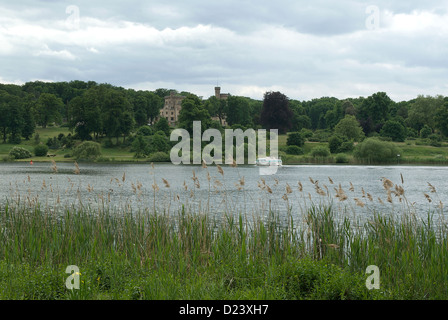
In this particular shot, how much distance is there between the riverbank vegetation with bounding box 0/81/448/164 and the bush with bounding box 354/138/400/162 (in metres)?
0.17

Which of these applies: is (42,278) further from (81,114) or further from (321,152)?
(81,114)

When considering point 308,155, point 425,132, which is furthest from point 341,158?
point 425,132

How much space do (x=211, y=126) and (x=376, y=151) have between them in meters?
40.1

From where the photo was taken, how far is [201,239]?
12.0 m

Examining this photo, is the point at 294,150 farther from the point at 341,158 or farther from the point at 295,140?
the point at 341,158

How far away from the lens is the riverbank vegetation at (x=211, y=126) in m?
88.4

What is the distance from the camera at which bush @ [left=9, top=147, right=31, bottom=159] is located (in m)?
86.8

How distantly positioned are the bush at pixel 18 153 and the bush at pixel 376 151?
202 ft

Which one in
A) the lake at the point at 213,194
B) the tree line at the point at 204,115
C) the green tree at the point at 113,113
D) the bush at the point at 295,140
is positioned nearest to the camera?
the lake at the point at 213,194

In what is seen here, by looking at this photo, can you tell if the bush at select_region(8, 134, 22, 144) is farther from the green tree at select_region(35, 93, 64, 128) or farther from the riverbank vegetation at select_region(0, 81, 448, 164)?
the green tree at select_region(35, 93, 64, 128)

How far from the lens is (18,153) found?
288ft

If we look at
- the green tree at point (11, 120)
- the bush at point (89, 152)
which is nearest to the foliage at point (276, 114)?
the bush at point (89, 152)

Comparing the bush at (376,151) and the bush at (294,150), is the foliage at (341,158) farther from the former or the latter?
the bush at (294,150)
